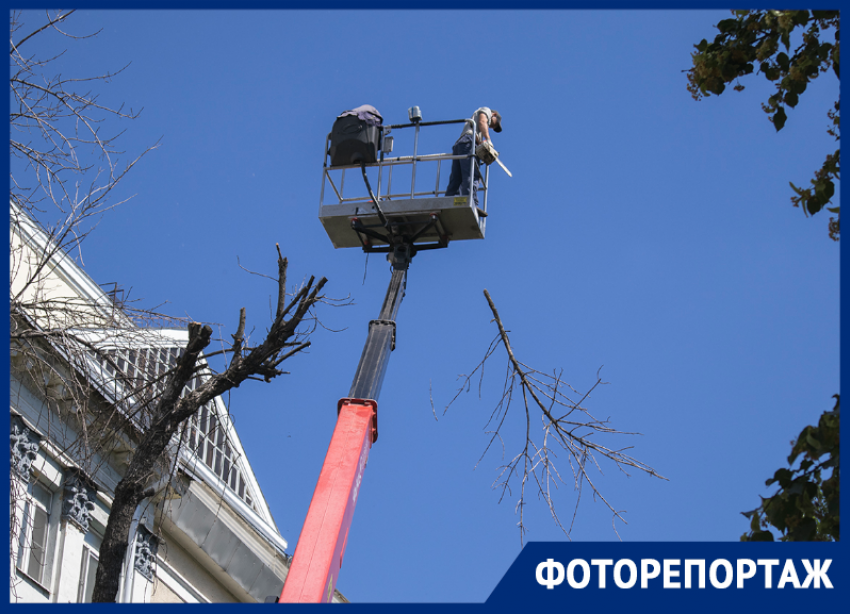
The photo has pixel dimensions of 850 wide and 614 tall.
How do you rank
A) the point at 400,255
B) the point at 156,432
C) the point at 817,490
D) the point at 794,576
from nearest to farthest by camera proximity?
the point at 817,490, the point at 794,576, the point at 156,432, the point at 400,255

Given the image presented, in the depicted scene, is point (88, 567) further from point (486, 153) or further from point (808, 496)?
point (808, 496)

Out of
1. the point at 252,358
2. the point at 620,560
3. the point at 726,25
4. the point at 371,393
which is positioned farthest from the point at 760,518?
the point at 371,393

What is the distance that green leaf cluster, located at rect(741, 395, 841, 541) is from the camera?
5387 millimetres

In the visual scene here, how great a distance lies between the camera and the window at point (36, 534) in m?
12.4

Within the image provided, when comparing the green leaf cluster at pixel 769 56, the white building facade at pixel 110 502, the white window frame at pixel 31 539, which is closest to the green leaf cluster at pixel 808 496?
the green leaf cluster at pixel 769 56

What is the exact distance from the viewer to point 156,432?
7.90m

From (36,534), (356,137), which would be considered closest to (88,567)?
(36,534)

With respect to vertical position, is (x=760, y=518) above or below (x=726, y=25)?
below

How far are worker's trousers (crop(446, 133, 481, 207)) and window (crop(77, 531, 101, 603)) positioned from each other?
22.2ft

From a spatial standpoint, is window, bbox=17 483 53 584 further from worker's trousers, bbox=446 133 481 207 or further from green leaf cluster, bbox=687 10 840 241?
green leaf cluster, bbox=687 10 840 241

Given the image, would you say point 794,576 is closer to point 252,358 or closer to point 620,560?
point 620,560

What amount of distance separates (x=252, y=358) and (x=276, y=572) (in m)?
9.28

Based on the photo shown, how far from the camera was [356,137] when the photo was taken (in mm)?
11773

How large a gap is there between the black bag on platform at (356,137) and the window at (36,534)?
18.2 ft
